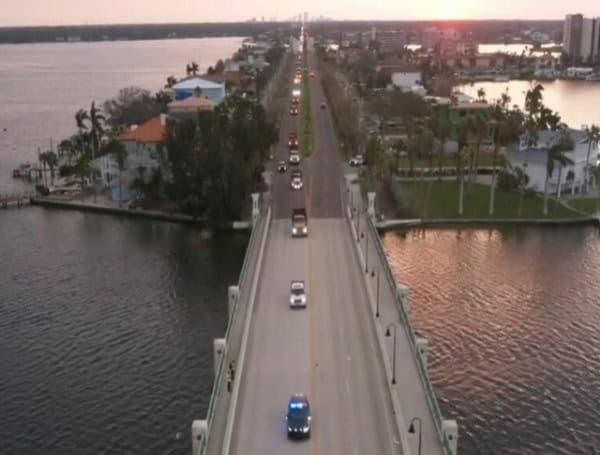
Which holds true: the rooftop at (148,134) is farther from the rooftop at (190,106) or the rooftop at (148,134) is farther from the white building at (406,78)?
the white building at (406,78)

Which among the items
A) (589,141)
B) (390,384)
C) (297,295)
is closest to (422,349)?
(390,384)

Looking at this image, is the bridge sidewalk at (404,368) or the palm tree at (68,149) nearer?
the bridge sidewalk at (404,368)

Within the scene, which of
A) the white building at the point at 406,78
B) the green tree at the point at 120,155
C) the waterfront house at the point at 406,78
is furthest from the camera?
→ the white building at the point at 406,78

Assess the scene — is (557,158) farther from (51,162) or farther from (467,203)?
(51,162)

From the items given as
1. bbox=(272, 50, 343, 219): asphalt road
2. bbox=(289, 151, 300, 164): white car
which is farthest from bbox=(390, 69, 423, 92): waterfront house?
bbox=(289, 151, 300, 164): white car

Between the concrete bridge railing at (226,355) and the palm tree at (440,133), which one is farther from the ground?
the palm tree at (440,133)

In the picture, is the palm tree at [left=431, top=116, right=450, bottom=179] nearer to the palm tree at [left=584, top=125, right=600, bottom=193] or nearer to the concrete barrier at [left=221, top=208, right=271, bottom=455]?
the palm tree at [left=584, top=125, right=600, bottom=193]

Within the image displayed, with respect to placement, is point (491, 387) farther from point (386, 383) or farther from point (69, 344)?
point (69, 344)

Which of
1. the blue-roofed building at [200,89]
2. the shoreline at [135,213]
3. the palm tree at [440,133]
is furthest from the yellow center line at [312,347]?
the blue-roofed building at [200,89]
